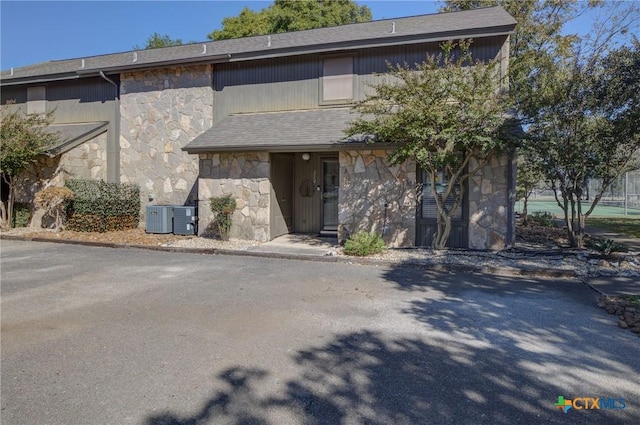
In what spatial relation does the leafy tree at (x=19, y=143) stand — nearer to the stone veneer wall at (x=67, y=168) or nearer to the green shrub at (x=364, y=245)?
the stone veneer wall at (x=67, y=168)

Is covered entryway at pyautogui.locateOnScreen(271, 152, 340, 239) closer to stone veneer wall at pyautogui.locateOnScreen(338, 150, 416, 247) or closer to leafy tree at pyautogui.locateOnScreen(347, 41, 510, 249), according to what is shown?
stone veneer wall at pyautogui.locateOnScreen(338, 150, 416, 247)

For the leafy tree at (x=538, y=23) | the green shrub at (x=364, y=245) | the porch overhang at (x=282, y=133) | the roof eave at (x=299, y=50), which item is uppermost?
the leafy tree at (x=538, y=23)

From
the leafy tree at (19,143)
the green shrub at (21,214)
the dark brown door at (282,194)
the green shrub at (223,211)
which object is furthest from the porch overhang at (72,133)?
the dark brown door at (282,194)

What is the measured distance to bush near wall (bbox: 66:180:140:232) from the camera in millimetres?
11609

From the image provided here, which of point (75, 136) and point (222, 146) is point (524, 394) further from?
point (75, 136)

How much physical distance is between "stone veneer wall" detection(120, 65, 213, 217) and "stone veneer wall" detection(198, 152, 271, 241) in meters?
1.76

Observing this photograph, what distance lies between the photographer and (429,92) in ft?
26.9

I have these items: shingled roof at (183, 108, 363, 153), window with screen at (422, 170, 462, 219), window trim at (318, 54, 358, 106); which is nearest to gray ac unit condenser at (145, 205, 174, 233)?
shingled roof at (183, 108, 363, 153)

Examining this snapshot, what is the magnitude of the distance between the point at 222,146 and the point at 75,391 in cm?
790

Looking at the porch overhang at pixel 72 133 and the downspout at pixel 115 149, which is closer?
the porch overhang at pixel 72 133

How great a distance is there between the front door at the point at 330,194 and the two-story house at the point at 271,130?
32mm

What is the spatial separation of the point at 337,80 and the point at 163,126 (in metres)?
5.89

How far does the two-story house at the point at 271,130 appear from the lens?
960 centimetres

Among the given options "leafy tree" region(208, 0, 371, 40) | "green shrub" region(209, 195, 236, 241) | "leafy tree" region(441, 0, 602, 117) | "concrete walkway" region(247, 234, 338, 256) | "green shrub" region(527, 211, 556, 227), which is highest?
"leafy tree" region(208, 0, 371, 40)
